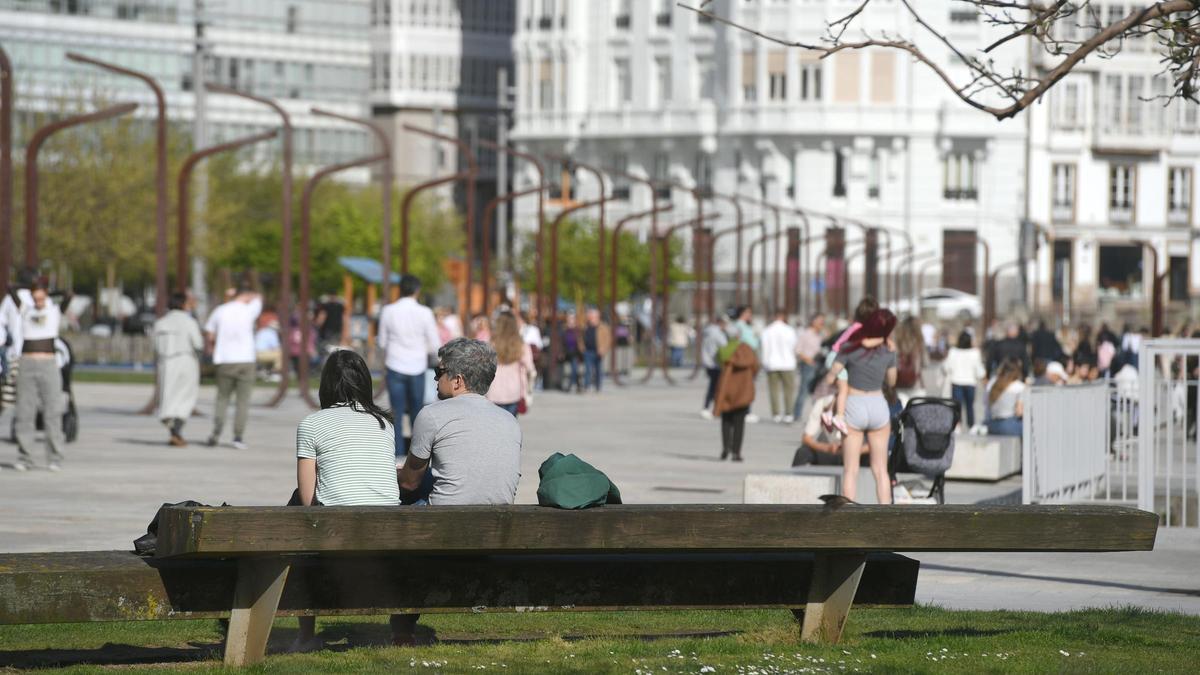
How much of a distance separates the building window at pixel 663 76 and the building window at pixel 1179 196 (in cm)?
2421

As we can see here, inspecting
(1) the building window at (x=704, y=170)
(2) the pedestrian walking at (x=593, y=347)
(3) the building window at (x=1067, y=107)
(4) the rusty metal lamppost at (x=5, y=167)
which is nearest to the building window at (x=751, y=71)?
(1) the building window at (x=704, y=170)

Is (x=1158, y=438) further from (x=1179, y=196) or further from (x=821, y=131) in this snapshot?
(x=1179, y=196)

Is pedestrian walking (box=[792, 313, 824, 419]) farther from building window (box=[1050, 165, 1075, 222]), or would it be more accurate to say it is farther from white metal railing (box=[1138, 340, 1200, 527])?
building window (box=[1050, 165, 1075, 222])

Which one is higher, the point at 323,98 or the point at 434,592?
the point at 323,98

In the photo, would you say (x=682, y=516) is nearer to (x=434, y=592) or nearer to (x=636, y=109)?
(x=434, y=592)

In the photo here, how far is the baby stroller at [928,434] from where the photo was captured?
16.6 m

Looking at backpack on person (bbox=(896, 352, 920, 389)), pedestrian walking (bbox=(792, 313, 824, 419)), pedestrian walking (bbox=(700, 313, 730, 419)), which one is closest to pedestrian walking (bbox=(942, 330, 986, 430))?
pedestrian walking (bbox=(700, 313, 730, 419))

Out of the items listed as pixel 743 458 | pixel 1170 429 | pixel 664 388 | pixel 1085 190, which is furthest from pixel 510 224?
pixel 1170 429

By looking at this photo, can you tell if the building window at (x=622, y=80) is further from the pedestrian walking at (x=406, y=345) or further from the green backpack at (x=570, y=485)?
the green backpack at (x=570, y=485)

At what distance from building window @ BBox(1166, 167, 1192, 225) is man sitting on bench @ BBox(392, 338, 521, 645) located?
10423cm

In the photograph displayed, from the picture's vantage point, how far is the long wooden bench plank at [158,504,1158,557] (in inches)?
338

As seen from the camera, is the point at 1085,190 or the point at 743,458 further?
the point at 1085,190

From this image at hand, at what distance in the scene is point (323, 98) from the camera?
112312mm

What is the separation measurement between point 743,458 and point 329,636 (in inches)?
589
